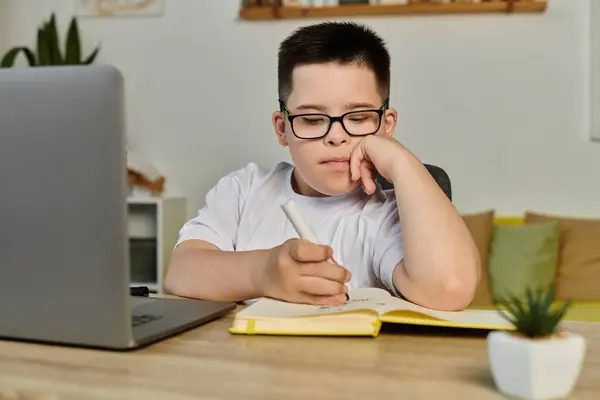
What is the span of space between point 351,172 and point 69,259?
0.61 metres

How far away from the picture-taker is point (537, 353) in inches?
23.0

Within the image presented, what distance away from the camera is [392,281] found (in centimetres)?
116

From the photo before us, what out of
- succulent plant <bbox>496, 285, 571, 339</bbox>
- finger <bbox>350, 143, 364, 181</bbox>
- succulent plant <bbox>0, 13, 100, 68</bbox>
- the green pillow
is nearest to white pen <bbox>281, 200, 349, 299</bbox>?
finger <bbox>350, 143, 364, 181</bbox>

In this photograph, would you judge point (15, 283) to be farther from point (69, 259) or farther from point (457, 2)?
point (457, 2)

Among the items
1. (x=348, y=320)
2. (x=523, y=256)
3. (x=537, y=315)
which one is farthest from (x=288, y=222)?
(x=523, y=256)

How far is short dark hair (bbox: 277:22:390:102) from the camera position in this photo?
1.35 meters

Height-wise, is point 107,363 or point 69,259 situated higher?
point 69,259

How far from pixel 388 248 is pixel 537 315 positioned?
2.12 ft

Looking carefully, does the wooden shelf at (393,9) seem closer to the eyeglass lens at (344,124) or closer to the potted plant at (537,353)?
the eyeglass lens at (344,124)

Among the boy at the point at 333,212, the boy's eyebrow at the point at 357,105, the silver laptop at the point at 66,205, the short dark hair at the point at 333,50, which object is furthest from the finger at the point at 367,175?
the silver laptop at the point at 66,205

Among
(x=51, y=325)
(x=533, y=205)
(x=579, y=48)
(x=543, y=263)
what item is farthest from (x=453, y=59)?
(x=51, y=325)

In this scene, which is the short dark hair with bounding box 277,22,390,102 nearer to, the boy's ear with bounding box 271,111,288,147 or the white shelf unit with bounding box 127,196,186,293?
the boy's ear with bounding box 271,111,288,147

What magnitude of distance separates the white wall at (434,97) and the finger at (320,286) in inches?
98.1

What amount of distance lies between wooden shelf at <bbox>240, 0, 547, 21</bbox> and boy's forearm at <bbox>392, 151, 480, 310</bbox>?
234 centimetres
